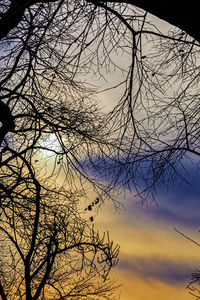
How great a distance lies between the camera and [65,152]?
619 centimetres

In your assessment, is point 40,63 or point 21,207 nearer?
point 40,63

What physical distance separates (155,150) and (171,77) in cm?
104

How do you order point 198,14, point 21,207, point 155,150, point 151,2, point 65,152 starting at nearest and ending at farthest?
point 198,14
point 151,2
point 155,150
point 65,152
point 21,207

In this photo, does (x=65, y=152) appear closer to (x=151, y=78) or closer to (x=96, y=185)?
(x=96, y=185)

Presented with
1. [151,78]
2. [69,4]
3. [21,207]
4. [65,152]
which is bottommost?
[21,207]

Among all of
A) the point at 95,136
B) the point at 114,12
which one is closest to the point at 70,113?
the point at 95,136

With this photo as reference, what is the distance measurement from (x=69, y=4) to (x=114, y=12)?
62cm

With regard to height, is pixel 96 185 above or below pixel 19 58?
below

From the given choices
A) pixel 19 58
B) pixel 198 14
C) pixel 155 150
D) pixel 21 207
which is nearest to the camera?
pixel 198 14

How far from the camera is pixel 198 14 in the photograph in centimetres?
295

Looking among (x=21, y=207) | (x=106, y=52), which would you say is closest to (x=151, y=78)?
(x=106, y=52)

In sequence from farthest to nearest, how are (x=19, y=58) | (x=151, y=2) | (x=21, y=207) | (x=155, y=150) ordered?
(x=21, y=207)
(x=19, y=58)
(x=155, y=150)
(x=151, y=2)

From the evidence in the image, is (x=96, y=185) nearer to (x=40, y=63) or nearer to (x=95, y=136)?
(x=95, y=136)

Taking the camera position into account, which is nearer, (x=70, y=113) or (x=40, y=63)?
(x=40, y=63)
